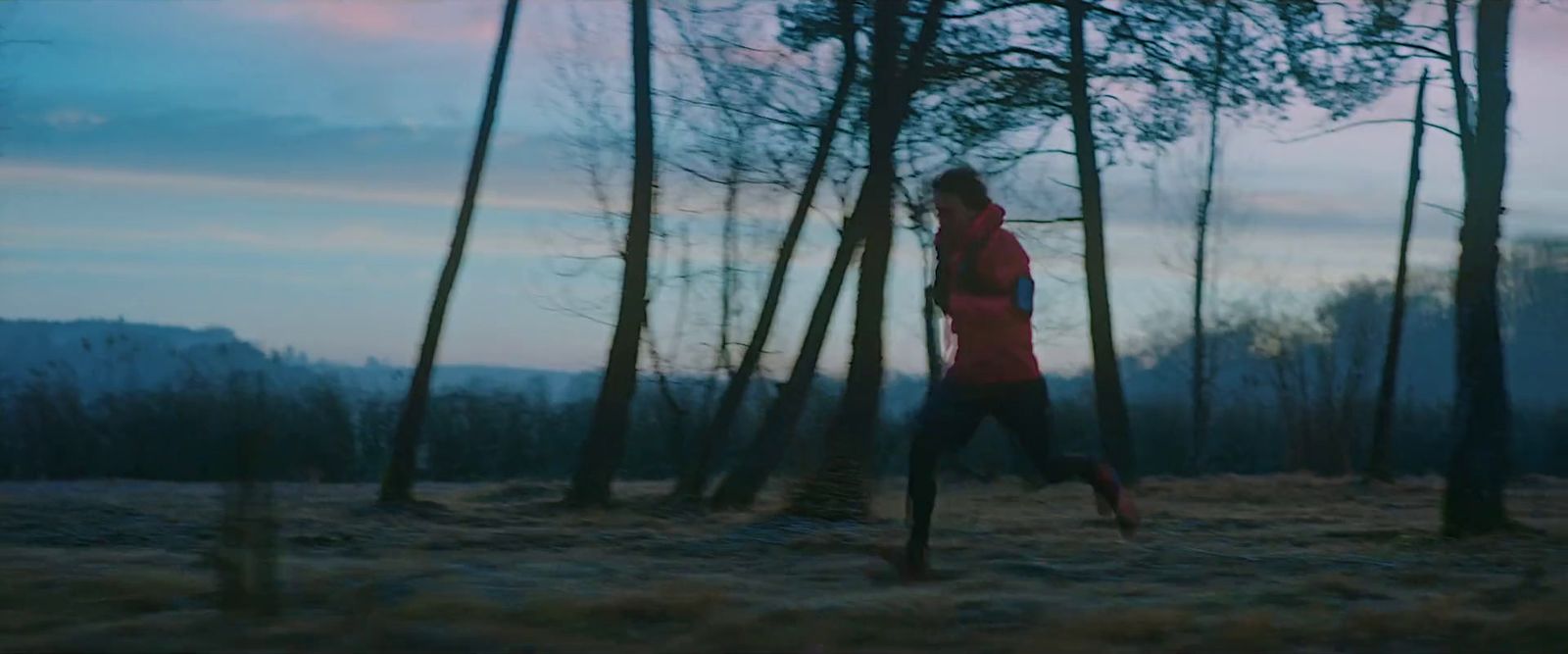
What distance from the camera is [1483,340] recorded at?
9562 millimetres

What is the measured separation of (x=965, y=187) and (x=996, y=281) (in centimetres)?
46

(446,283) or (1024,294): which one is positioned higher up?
(446,283)

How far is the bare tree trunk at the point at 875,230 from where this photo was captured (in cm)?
1153

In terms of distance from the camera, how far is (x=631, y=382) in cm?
1428

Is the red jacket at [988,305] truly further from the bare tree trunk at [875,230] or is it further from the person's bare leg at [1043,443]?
the bare tree trunk at [875,230]

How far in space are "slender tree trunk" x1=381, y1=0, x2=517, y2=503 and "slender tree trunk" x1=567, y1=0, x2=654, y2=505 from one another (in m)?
1.80

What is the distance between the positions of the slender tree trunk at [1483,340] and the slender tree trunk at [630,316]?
6871 mm

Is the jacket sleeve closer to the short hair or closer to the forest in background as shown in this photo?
the short hair

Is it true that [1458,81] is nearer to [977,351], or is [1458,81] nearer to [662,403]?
[977,351]

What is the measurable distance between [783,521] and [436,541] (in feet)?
7.76

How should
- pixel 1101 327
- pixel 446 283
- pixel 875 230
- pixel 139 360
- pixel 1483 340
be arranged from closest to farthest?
pixel 1483 340 → pixel 875 230 → pixel 446 283 → pixel 1101 327 → pixel 139 360

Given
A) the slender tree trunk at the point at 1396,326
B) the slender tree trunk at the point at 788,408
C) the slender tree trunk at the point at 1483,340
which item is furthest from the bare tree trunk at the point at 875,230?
the slender tree trunk at the point at 1396,326

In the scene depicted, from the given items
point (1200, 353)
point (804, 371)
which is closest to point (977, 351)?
point (804, 371)

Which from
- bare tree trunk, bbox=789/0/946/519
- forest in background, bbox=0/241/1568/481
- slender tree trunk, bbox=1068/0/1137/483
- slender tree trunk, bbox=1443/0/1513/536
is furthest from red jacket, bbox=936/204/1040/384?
slender tree trunk, bbox=1068/0/1137/483
